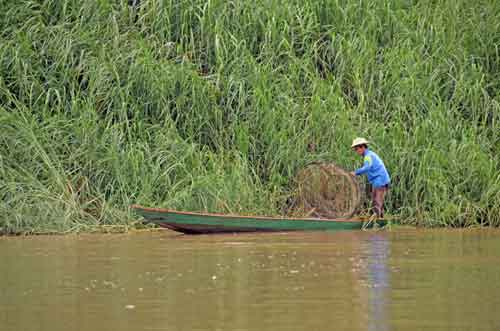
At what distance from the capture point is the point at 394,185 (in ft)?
52.6

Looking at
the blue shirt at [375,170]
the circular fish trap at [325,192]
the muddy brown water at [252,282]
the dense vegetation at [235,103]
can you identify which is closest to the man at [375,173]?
the blue shirt at [375,170]

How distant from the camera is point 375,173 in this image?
15.5 m

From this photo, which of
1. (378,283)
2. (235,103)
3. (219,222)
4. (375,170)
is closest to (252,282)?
(378,283)

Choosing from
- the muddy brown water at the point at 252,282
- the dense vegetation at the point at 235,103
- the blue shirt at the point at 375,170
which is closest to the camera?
the muddy brown water at the point at 252,282

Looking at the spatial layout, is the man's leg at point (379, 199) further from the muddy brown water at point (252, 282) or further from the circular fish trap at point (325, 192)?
the muddy brown water at point (252, 282)

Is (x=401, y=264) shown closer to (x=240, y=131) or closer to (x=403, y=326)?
(x=403, y=326)

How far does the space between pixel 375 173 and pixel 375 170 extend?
0.04 m

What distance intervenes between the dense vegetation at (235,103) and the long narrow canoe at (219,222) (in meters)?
0.90

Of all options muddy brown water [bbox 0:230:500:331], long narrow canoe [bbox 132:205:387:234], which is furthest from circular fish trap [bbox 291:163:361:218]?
muddy brown water [bbox 0:230:500:331]

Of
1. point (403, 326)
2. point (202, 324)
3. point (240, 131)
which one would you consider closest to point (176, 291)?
point (202, 324)

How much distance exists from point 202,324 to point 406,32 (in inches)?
476

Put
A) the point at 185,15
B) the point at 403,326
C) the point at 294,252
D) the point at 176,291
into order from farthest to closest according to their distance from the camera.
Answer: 1. the point at 185,15
2. the point at 294,252
3. the point at 176,291
4. the point at 403,326

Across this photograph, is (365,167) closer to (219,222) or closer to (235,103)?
(219,222)

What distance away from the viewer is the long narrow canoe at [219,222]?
561 inches
